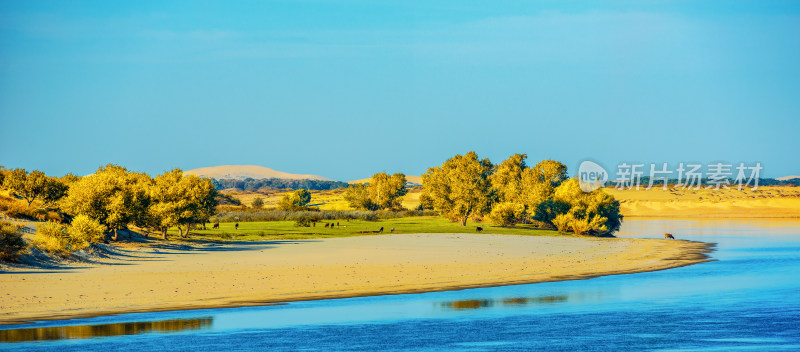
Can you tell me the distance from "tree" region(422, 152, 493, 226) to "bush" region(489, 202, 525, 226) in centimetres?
226

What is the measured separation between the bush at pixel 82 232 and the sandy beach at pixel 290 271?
1.11 metres

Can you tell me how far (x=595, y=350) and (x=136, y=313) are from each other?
11.0m

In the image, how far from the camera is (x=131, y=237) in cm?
3897

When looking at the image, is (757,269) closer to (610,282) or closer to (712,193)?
(610,282)

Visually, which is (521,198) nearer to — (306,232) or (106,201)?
(306,232)

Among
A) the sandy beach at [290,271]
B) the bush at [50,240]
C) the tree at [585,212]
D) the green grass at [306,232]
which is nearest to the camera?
the sandy beach at [290,271]

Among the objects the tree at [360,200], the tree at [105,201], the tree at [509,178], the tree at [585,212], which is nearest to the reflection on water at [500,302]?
the tree at [105,201]

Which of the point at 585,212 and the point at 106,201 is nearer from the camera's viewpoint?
the point at 106,201

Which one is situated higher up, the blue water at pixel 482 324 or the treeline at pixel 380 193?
the treeline at pixel 380 193

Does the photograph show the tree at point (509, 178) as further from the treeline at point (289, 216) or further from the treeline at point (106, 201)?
the treeline at point (106, 201)

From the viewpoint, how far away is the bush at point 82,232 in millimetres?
29234

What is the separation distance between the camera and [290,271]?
1143 inches

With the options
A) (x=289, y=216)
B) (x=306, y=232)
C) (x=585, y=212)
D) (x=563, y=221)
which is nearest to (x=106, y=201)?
(x=306, y=232)

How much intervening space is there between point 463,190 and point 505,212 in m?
4.62
